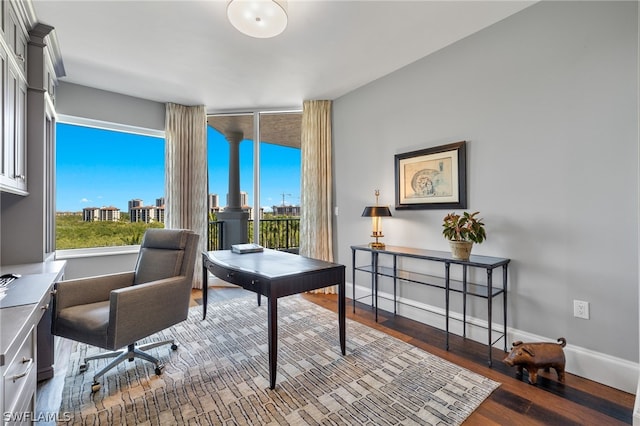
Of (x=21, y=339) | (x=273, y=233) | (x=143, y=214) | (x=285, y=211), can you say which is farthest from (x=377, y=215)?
(x=143, y=214)

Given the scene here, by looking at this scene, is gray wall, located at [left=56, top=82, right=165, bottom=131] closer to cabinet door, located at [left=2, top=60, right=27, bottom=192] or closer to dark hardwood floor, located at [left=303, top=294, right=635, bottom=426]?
cabinet door, located at [left=2, top=60, right=27, bottom=192]

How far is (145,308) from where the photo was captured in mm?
1975

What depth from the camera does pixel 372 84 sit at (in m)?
3.50

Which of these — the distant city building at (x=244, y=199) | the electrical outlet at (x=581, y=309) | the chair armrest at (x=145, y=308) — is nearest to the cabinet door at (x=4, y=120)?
the chair armrest at (x=145, y=308)

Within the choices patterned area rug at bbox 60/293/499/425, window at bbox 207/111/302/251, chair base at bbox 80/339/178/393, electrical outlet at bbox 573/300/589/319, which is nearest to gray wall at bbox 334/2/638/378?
electrical outlet at bbox 573/300/589/319

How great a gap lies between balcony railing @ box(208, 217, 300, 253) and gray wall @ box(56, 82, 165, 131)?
69.3 inches

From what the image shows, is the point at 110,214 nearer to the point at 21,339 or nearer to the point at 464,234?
the point at 21,339

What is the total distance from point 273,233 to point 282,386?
319cm

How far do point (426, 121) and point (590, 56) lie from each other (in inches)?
49.3

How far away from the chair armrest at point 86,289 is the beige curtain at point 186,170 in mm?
1777

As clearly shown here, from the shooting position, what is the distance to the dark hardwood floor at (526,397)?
5.26 ft

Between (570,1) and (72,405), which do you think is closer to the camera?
(72,405)

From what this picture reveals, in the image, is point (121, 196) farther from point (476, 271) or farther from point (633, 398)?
point (633, 398)

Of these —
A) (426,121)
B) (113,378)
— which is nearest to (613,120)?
(426,121)
